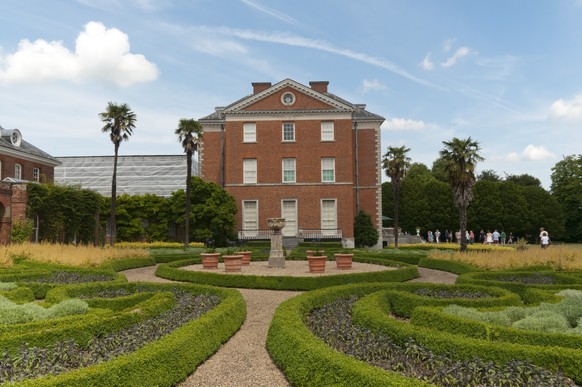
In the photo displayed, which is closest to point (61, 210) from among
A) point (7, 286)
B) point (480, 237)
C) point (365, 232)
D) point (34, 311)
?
point (7, 286)

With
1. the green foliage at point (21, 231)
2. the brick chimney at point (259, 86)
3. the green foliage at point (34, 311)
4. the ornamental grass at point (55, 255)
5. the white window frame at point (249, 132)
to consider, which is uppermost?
the brick chimney at point (259, 86)

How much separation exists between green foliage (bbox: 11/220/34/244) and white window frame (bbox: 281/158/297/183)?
60.3ft

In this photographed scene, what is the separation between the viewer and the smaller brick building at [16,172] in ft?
87.1

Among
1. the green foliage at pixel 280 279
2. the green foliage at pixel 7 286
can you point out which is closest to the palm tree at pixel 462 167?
the green foliage at pixel 280 279

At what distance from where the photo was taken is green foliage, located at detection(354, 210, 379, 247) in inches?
1478

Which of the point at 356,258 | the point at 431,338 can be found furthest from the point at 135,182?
the point at 431,338

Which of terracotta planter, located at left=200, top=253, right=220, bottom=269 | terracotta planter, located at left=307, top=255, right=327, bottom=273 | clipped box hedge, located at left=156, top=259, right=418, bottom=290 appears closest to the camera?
clipped box hedge, located at left=156, top=259, right=418, bottom=290

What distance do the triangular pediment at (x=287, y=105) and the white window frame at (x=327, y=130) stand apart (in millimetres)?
1148

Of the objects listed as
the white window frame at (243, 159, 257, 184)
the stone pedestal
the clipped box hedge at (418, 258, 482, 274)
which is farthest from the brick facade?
the stone pedestal

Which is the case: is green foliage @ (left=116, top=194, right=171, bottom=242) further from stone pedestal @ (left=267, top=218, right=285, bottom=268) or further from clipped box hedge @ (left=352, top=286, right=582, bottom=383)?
clipped box hedge @ (left=352, top=286, right=582, bottom=383)

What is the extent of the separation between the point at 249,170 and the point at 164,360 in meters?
32.0

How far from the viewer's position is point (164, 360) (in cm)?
603

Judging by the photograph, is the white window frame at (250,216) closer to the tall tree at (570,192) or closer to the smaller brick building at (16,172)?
the smaller brick building at (16,172)

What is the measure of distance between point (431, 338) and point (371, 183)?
33219mm
